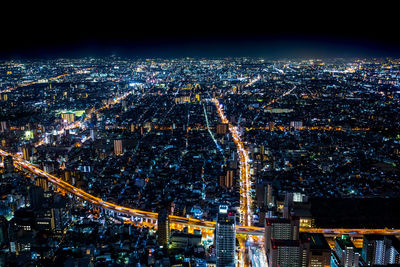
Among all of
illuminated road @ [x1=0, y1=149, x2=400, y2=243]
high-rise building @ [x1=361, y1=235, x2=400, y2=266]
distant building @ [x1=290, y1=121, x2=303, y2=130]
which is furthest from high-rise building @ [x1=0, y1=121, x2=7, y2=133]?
high-rise building @ [x1=361, y1=235, x2=400, y2=266]

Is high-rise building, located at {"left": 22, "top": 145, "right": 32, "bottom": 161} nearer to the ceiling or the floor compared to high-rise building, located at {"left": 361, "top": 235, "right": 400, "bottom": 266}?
nearer to the ceiling

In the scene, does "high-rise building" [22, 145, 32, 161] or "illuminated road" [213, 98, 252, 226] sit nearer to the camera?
"illuminated road" [213, 98, 252, 226]

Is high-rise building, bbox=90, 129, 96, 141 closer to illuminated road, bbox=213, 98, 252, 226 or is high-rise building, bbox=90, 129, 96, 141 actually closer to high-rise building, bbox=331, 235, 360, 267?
illuminated road, bbox=213, 98, 252, 226

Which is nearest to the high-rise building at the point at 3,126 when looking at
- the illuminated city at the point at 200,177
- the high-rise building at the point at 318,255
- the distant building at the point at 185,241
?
the illuminated city at the point at 200,177

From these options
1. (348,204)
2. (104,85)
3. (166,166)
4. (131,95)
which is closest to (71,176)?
(166,166)

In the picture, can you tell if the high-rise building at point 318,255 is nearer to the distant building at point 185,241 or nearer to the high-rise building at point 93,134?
the distant building at point 185,241

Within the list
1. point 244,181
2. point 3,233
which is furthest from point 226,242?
point 3,233

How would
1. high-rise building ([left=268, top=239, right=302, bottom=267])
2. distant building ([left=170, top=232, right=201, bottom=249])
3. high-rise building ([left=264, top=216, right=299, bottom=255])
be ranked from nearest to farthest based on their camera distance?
1. high-rise building ([left=268, top=239, right=302, bottom=267])
2. high-rise building ([left=264, top=216, right=299, bottom=255])
3. distant building ([left=170, top=232, right=201, bottom=249])

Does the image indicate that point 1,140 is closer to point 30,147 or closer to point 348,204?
point 30,147

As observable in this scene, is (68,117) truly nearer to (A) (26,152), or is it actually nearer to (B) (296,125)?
(A) (26,152)

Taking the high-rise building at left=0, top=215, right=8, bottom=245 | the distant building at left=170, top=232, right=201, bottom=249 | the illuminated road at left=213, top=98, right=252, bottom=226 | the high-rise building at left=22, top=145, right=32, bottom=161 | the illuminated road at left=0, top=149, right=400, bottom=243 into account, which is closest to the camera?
the distant building at left=170, top=232, right=201, bottom=249
